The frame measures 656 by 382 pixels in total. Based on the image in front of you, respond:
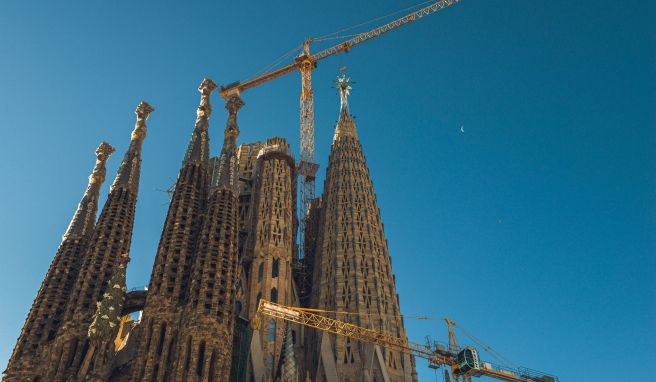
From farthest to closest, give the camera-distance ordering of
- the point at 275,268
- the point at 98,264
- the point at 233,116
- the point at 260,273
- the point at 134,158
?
the point at 233,116 < the point at 134,158 < the point at 275,268 < the point at 260,273 < the point at 98,264

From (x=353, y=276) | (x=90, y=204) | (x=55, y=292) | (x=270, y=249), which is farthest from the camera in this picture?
(x=90, y=204)

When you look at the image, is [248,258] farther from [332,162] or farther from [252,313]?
[332,162]

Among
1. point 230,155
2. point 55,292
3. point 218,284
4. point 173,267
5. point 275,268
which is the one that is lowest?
point 218,284

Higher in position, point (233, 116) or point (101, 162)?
point (233, 116)

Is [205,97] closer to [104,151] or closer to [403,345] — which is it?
[104,151]

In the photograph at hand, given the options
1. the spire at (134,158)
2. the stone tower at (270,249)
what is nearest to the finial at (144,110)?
the spire at (134,158)

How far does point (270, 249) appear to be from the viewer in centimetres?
5269

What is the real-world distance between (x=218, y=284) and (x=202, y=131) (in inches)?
781

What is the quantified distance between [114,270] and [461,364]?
26157 millimetres

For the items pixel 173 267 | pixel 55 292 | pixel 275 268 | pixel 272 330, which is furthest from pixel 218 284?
pixel 55 292

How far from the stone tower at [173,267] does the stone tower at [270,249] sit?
17.8ft

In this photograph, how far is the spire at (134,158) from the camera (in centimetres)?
5444

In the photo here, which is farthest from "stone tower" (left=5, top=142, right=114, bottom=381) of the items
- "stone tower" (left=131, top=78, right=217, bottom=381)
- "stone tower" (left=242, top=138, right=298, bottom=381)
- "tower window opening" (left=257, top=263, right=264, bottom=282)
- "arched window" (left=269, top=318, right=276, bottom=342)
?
"arched window" (left=269, top=318, right=276, bottom=342)

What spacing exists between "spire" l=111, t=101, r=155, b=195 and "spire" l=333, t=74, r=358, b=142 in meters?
18.1
